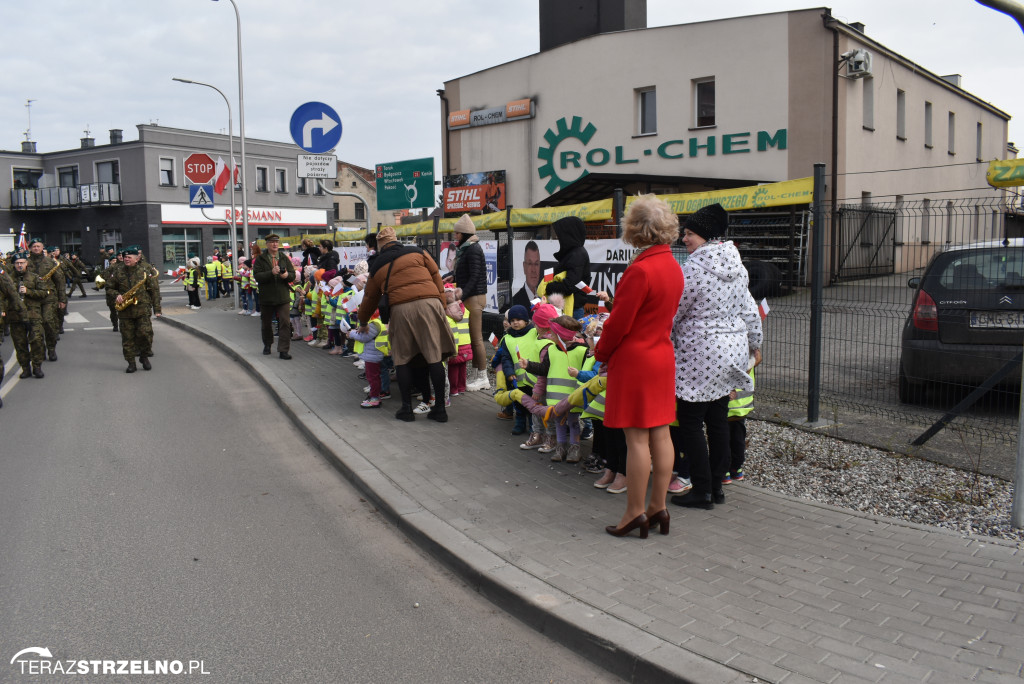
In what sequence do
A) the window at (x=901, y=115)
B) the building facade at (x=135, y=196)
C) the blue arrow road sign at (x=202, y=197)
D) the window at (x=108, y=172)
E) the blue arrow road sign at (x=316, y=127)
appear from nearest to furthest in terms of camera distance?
the blue arrow road sign at (x=316, y=127) → the blue arrow road sign at (x=202, y=197) → the window at (x=901, y=115) → the building facade at (x=135, y=196) → the window at (x=108, y=172)

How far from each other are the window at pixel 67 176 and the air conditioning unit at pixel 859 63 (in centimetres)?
4902

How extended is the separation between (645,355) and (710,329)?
2.14ft

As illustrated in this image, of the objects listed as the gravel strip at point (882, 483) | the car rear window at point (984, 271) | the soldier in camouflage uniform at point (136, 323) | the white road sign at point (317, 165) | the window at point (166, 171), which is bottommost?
the gravel strip at point (882, 483)

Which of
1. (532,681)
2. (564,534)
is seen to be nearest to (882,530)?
(564,534)

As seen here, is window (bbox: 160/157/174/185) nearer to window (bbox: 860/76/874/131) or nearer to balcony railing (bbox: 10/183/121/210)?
balcony railing (bbox: 10/183/121/210)

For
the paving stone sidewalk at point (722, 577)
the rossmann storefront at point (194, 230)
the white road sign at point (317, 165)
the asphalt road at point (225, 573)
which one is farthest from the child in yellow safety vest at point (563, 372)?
the rossmann storefront at point (194, 230)

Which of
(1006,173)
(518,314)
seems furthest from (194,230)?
(1006,173)

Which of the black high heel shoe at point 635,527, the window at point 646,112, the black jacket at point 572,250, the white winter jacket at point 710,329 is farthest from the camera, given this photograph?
the window at point 646,112

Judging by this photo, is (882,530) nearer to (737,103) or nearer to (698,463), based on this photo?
(698,463)

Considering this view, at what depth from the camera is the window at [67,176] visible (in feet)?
173

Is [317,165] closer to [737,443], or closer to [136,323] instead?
[136,323]

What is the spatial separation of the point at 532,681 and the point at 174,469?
438 cm

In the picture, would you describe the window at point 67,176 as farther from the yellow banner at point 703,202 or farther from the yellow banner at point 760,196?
the yellow banner at point 760,196

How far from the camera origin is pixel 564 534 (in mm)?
4781
